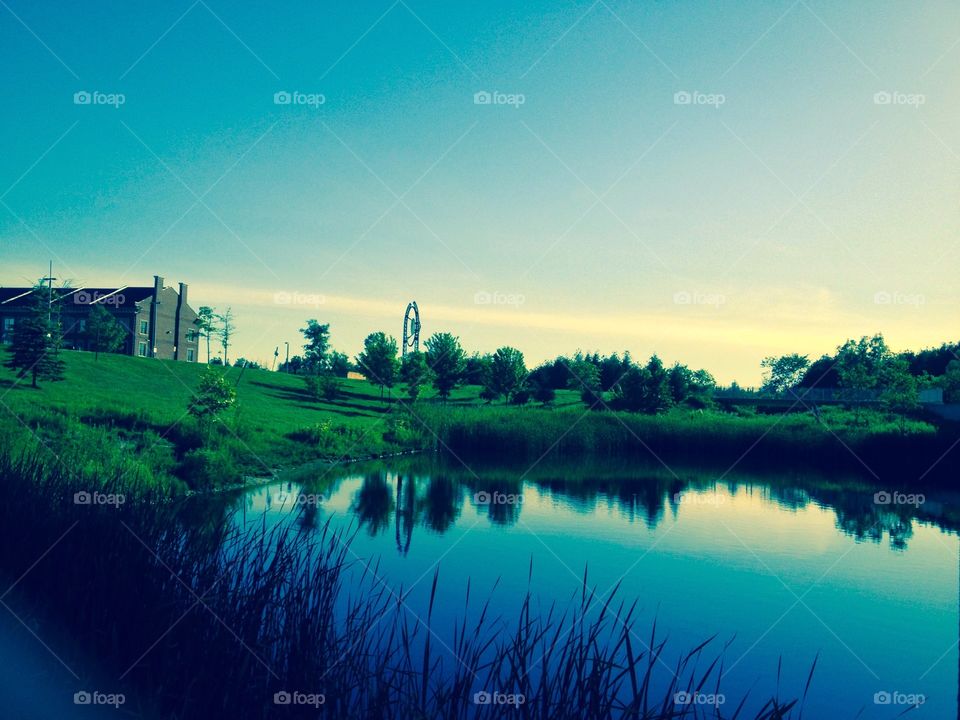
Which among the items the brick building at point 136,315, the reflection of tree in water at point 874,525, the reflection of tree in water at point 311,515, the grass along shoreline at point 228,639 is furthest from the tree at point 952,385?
the brick building at point 136,315

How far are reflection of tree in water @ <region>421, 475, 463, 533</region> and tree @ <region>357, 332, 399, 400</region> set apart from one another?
2588cm

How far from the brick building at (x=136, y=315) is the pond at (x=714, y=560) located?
44.2 meters

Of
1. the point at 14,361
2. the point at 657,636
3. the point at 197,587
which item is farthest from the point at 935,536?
the point at 14,361

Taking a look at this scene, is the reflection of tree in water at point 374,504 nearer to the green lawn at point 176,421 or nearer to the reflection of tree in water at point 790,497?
the green lawn at point 176,421

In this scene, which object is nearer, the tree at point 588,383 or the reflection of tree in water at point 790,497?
the reflection of tree in water at point 790,497

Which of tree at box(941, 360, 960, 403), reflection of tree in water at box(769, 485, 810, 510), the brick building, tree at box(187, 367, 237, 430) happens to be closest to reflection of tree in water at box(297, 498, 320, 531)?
tree at box(187, 367, 237, 430)

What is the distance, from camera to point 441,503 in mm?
21859

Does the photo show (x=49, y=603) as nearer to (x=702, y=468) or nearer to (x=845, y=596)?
(x=845, y=596)

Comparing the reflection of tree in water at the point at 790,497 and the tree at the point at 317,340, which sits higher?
the tree at the point at 317,340

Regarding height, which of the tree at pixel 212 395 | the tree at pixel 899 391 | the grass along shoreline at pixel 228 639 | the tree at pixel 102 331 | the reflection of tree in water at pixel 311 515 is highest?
the tree at pixel 102 331

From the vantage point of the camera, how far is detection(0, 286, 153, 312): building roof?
194ft

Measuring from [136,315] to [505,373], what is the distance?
3535 centimetres

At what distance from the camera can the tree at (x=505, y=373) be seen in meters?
52.7

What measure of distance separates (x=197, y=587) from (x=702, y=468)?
29.2 meters
